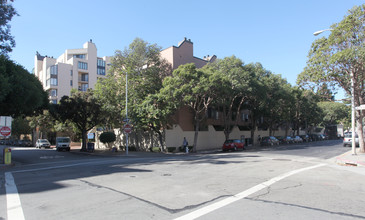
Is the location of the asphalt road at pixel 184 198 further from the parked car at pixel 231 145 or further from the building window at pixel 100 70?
the building window at pixel 100 70

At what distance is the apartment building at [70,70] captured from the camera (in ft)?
198

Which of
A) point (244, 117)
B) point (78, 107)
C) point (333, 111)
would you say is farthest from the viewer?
point (333, 111)

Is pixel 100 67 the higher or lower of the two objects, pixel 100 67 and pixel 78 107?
the higher

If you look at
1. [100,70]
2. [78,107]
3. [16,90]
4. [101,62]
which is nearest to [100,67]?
[100,70]

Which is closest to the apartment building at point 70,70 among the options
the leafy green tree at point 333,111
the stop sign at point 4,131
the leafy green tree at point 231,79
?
the leafy green tree at point 231,79

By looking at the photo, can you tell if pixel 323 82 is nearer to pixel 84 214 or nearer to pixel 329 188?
pixel 329 188

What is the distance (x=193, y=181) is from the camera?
958 centimetres

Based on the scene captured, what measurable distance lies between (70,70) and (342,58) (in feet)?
191

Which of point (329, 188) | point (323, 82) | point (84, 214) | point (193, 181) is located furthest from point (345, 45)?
→ point (84, 214)

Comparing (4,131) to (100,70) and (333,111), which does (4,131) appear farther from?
(333,111)

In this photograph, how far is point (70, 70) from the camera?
6244cm

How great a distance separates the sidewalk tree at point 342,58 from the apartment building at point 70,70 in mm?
51500

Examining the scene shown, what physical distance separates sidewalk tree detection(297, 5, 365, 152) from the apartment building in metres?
51.5

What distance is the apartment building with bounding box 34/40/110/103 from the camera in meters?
60.3
